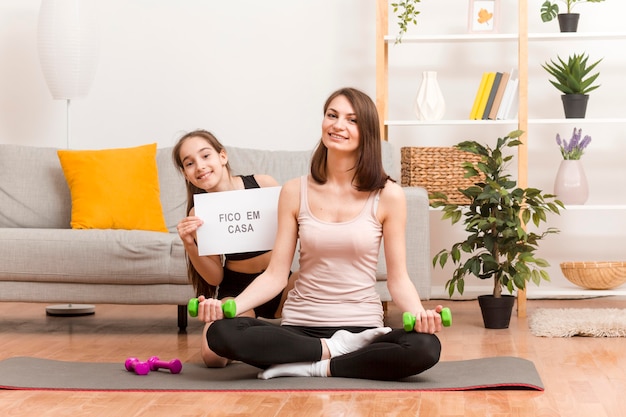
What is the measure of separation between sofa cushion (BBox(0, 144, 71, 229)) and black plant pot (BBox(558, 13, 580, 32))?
2.33 meters

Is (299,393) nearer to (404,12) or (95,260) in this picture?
(95,260)

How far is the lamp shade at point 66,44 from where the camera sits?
15.5 ft

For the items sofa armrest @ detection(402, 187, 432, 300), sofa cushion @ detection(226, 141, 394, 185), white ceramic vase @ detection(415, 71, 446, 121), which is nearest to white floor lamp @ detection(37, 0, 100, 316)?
sofa cushion @ detection(226, 141, 394, 185)

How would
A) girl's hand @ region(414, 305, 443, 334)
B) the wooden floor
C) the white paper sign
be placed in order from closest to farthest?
the wooden floor < girl's hand @ region(414, 305, 443, 334) < the white paper sign

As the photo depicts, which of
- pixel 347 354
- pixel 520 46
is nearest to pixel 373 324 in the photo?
pixel 347 354

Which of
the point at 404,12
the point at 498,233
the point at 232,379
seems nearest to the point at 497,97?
the point at 404,12

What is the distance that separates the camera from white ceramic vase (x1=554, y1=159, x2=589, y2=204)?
454 cm

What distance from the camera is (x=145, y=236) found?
3.77 metres

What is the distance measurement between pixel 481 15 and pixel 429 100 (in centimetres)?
47

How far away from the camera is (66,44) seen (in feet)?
15.5

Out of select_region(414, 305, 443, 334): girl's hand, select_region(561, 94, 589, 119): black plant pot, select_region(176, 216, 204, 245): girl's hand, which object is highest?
select_region(561, 94, 589, 119): black plant pot

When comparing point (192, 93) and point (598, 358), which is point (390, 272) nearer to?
point (598, 358)

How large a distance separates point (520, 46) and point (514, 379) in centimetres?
215

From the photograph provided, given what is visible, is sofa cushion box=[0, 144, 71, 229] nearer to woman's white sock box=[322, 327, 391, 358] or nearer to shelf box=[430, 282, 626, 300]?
shelf box=[430, 282, 626, 300]
